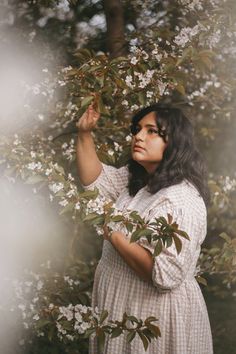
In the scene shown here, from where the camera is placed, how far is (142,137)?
2.16m

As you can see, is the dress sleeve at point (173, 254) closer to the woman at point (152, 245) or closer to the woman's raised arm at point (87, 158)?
the woman at point (152, 245)

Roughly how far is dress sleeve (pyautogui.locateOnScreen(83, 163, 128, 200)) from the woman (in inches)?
5.2

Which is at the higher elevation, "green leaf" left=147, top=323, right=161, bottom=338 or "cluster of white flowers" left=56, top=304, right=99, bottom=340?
"cluster of white flowers" left=56, top=304, right=99, bottom=340

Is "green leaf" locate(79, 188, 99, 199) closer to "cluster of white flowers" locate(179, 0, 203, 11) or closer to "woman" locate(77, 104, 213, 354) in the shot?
"woman" locate(77, 104, 213, 354)

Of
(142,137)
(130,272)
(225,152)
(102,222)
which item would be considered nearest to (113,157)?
(142,137)

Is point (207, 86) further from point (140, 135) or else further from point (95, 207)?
point (95, 207)

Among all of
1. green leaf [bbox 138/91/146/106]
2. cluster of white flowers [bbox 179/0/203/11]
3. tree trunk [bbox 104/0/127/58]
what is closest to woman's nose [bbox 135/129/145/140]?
green leaf [bbox 138/91/146/106]

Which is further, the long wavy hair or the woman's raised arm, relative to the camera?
the woman's raised arm

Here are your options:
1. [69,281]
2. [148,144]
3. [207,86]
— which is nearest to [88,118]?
[148,144]

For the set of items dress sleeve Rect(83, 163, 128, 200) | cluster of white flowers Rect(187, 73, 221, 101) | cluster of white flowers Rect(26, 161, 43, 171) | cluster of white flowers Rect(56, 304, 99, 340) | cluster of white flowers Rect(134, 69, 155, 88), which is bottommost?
cluster of white flowers Rect(56, 304, 99, 340)

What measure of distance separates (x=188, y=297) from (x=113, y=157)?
70 cm

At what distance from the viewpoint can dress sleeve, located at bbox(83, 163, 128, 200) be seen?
7.89ft

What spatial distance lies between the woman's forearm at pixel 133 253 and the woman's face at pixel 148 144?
381 millimetres

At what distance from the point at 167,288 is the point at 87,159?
2.17 ft
